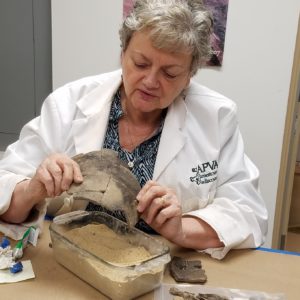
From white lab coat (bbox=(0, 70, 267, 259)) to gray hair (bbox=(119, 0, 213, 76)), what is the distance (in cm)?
22

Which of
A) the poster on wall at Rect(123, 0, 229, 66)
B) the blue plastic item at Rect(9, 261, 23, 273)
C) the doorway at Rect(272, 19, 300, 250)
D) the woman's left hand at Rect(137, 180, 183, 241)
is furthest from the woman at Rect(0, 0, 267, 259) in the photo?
the doorway at Rect(272, 19, 300, 250)

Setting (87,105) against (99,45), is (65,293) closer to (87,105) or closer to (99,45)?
(87,105)

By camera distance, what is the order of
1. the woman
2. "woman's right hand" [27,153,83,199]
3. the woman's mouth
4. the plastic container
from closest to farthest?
1. the plastic container
2. "woman's right hand" [27,153,83,199]
3. the woman
4. the woman's mouth

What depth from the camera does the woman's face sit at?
1074 mm

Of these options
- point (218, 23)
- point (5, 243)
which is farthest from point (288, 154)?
point (5, 243)

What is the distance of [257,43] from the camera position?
1996 mm

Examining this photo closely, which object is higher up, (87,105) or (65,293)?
(87,105)

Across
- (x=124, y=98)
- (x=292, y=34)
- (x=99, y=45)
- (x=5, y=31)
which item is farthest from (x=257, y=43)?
(x=5, y=31)

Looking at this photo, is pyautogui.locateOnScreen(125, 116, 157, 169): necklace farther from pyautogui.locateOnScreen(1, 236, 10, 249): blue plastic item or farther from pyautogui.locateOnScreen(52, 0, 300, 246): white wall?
pyautogui.locateOnScreen(52, 0, 300, 246): white wall

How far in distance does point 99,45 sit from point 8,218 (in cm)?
128

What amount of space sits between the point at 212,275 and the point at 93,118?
0.57m

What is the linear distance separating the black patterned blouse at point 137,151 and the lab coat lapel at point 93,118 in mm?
24

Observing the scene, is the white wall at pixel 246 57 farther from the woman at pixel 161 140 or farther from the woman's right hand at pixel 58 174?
the woman's right hand at pixel 58 174

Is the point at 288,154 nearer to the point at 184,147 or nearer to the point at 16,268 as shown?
the point at 184,147
